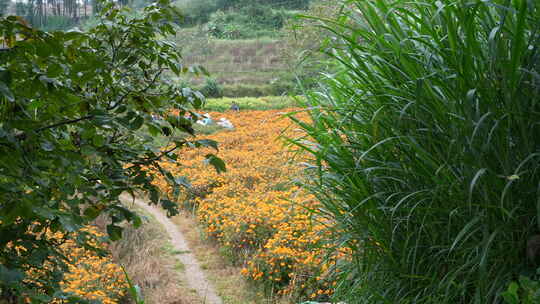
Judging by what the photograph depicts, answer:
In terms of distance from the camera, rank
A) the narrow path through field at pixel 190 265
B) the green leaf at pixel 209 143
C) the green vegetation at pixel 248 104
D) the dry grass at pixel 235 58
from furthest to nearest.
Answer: the dry grass at pixel 235 58 → the green vegetation at pixel 248 104 → the narrow path through field at pixel 190 265 → the green leaf at pixel 209 143

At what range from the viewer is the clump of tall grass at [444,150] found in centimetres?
158

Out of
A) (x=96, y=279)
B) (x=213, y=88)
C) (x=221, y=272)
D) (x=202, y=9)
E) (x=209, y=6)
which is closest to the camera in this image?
(x=96, y=279)

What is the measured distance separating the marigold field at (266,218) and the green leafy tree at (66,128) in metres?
0.23

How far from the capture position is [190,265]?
233 inches

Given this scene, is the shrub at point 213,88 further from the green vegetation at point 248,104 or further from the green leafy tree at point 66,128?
the green leafy tree at point 66,128

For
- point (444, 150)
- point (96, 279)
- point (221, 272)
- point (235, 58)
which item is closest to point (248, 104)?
point (235, 58)

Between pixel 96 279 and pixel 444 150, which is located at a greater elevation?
pixel 444 150

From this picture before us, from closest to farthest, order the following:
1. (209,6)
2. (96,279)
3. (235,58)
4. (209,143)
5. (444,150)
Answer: (209,143)
(444,150)
(96,279)
(235,58)
(209,6)

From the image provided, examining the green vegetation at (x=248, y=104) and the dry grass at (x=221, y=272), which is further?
the green vegetation at (x=248, y=104)

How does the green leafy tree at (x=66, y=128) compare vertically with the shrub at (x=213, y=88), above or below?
above

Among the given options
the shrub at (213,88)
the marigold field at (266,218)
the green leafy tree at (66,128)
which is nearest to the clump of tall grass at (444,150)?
the marigold field at (266,218)

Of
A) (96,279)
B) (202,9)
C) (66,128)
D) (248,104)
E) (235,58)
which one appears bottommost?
(248,104)

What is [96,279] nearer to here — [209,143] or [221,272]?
[221,272]

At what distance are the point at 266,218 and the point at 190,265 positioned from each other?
1.15m
